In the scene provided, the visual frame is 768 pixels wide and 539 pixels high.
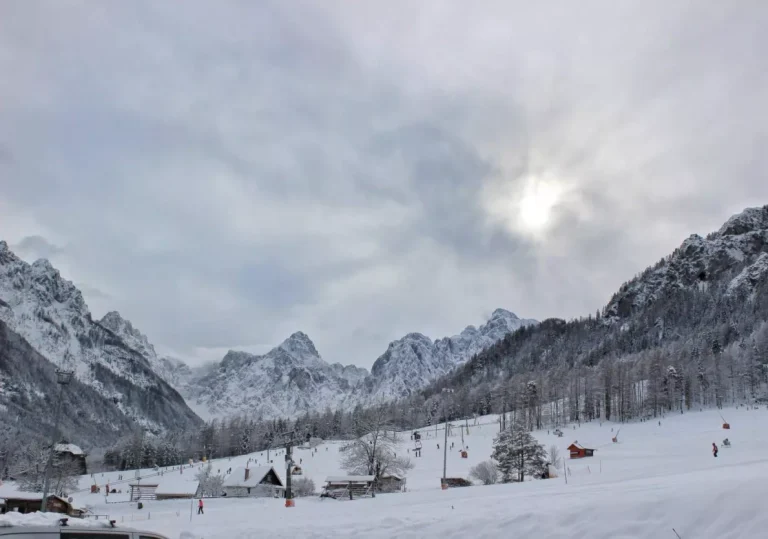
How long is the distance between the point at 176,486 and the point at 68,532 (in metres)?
82.5

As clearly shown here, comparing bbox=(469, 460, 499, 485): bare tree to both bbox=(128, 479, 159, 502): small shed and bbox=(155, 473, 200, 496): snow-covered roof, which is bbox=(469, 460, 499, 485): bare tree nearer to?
bbox=(155, 473, 200, 496): snow-covered roof

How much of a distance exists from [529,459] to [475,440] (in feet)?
198

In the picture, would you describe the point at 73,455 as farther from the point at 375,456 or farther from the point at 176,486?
the point at 375,456

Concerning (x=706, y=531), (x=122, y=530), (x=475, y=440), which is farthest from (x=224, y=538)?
(x=475, y=440)

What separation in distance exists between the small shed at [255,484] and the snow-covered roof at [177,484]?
34.8ft

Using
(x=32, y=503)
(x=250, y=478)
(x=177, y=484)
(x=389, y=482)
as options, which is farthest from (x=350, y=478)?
(x=177, y=484)

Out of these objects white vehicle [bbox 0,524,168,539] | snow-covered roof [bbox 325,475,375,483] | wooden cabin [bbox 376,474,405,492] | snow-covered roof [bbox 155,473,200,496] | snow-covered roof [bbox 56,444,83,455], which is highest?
white vehicle [bbox 0,524,168,539]

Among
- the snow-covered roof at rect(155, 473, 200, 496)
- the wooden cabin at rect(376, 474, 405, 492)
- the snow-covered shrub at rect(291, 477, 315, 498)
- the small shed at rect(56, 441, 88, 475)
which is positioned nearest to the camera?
the wooden cabin at rect(376, 474, 405, 492)

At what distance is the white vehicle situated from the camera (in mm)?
8775

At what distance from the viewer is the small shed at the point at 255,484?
64250 mm

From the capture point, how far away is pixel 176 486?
82.6 meters

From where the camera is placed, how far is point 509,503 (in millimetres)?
16672

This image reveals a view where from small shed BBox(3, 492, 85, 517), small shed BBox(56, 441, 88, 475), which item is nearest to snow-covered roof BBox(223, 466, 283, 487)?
small shed BBox(3, 492, 85, 517)

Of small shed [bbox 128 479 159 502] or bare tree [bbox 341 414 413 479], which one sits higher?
bare tree [bbox 341 414 413 479]
